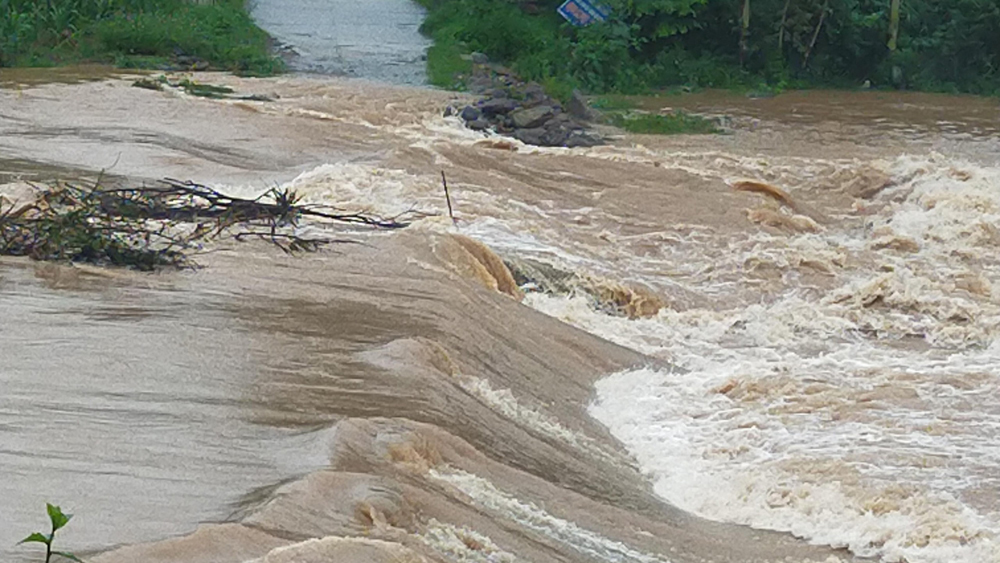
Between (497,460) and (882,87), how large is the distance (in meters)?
19.5

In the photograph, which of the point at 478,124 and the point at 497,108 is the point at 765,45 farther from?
the point at 478,124

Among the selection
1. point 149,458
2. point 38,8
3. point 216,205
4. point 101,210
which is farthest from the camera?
Result: point 38,8

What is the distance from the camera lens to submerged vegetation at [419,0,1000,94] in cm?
2472

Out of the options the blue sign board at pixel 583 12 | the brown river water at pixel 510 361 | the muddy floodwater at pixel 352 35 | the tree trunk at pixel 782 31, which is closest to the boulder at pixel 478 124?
the brown river water at pixel 510 361

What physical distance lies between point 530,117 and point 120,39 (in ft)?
25.7

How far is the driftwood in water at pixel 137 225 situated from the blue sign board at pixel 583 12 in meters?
13.7

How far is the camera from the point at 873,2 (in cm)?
2641

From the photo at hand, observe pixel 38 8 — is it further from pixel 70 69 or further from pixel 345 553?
pixel 345 553

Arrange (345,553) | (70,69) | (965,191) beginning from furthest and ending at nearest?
(70,69), (965,191), (345,553)

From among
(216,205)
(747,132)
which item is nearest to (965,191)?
(747,132)

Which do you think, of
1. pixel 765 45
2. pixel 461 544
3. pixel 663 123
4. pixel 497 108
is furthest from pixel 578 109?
pixel 461 544

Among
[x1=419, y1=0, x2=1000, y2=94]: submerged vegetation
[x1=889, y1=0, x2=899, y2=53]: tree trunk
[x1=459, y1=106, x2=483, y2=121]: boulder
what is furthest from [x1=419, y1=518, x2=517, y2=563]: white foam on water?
[x1=889, y1=0, x2=899, y2=53]: tree trunk

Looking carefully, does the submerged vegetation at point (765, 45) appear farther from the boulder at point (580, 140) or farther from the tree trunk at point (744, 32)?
the boulder at point (580, 140)

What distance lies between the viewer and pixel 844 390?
9828mm
